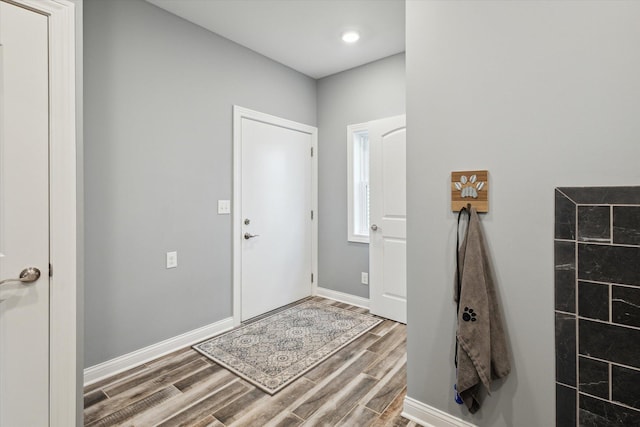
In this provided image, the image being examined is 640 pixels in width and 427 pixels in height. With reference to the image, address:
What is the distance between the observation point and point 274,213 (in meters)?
3.33

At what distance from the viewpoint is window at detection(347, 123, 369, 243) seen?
3.51 meters

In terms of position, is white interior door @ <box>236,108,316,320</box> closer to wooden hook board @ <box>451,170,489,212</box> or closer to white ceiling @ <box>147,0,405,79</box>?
white ceiling @ <box>147,0,405,79</box>

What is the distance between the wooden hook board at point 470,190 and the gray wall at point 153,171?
206 centimetres

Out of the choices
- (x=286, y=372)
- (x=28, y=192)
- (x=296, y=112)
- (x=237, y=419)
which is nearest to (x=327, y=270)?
(x=286, y=372)

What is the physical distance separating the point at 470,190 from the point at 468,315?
0.59m

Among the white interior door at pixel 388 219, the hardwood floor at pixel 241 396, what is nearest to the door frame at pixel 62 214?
the hardwood floor at pixel 241 396

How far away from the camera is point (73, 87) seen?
1.48m

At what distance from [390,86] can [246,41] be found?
1518mm

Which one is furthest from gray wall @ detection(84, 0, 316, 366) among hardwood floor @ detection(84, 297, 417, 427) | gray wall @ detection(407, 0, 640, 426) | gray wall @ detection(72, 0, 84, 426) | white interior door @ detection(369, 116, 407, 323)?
gray wall @ detection(407, 0, 640, 426)

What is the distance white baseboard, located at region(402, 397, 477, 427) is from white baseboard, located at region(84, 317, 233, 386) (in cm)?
177

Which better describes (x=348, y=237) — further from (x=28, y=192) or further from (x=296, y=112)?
(x=28, y=192)

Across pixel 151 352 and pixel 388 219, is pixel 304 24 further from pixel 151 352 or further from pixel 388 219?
pixel 151 352

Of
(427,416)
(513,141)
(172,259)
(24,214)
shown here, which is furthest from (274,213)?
(513,141)

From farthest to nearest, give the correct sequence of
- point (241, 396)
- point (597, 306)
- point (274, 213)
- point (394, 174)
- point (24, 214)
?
point (274, 213), point (394, 174), point (241, 396), point (24, 214), point (597, 306)
